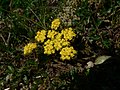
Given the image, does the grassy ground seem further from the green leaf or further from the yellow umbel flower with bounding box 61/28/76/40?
the yellow umbel flower with bounding box 61/28/76/40

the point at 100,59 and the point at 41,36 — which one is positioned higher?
the point at 41,36

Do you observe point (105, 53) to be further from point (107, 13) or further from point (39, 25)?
point (39, 25)

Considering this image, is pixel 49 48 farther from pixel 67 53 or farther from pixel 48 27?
pixel 48 27

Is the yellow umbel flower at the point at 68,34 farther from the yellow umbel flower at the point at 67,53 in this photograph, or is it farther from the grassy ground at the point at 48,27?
the grassy ground at the point at 48,27

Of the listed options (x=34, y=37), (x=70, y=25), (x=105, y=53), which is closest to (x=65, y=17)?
(x=70, y=25)

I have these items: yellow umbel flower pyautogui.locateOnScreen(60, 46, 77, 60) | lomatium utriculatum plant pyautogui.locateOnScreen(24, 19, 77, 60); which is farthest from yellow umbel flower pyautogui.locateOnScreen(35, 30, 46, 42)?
yellow umbel flower pyautogui.locateOnScreen(60, 46, 77, 60)

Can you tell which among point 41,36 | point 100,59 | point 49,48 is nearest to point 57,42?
point 49,48

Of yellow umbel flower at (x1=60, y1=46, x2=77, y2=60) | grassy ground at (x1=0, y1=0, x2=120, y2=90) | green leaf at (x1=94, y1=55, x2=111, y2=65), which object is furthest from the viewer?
grassy ground at (x1=0, y1=0, x2=120, y2=90)

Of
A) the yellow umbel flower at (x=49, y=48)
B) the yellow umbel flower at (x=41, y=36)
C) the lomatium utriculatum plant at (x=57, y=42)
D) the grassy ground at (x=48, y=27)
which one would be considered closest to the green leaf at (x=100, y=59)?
the grassy ground at (x=48, y=27)
